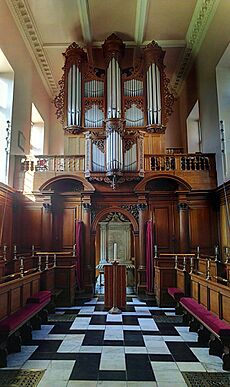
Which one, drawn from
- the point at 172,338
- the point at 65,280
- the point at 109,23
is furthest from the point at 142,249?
the point at 109,23

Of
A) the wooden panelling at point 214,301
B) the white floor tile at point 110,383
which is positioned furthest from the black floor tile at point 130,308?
the white floor tile at point 110,383

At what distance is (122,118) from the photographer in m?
8.86

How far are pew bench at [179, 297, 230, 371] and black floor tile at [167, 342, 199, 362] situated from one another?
252 mm

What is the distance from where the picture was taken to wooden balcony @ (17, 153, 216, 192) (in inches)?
328

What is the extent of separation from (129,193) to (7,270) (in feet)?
→ 11.4

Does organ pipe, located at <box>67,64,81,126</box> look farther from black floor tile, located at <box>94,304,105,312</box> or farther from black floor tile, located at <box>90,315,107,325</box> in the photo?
black floor tile, located at <box>90,315,107,325</box>

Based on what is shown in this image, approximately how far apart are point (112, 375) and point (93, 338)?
134cm

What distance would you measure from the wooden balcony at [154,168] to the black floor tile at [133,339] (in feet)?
13.8

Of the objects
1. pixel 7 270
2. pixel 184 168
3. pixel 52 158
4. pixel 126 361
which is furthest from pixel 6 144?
pixel 126 361

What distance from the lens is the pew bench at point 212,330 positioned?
135 inches

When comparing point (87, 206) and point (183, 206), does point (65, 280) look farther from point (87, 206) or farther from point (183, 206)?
point (183, 206)

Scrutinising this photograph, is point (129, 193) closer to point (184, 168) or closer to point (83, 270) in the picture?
point (184, 168)

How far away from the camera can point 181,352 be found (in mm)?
4066

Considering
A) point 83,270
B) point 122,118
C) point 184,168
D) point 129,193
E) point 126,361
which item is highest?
point 122,118
